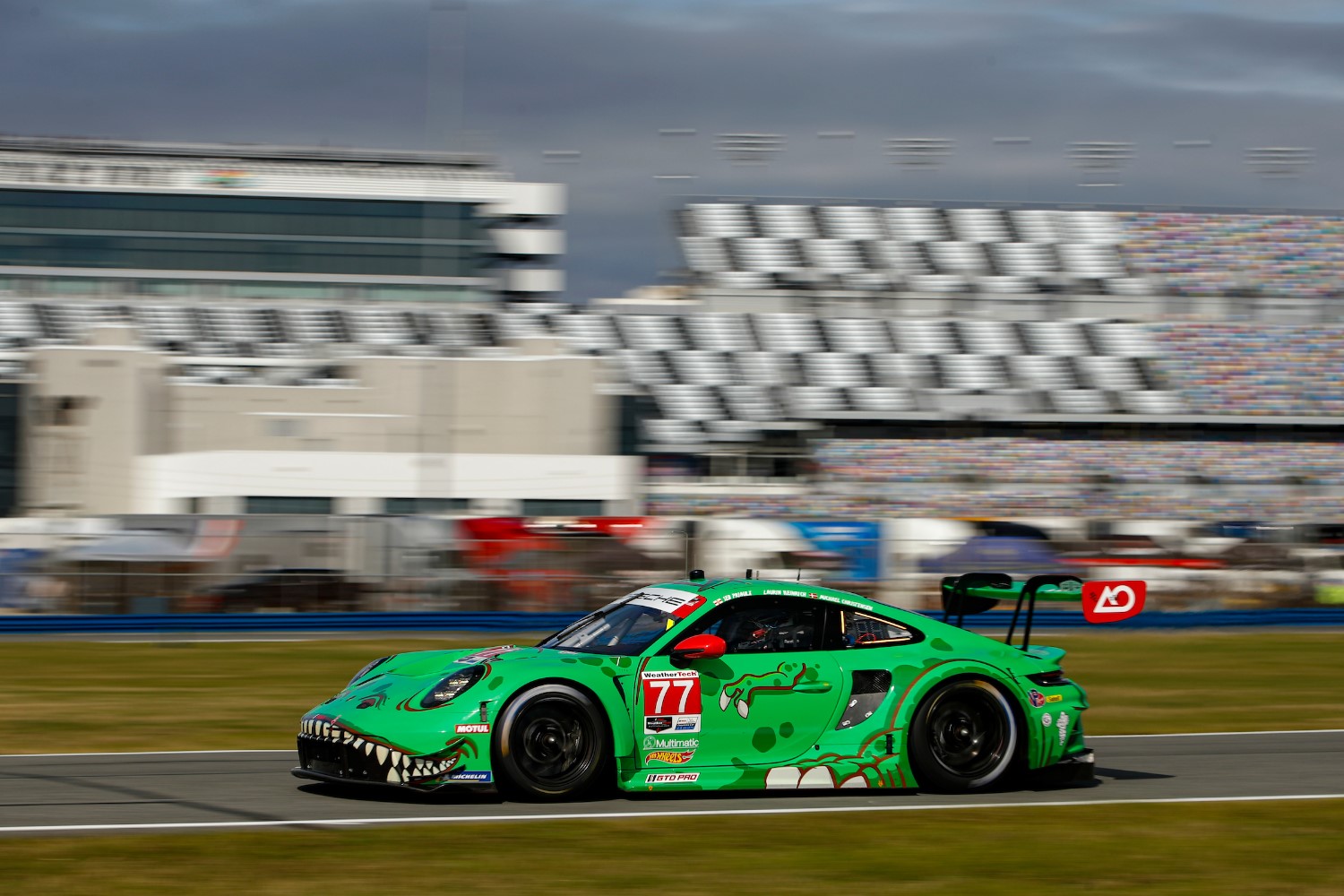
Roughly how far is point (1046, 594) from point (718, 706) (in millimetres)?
1923

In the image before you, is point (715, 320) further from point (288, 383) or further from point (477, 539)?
point (477, 539)

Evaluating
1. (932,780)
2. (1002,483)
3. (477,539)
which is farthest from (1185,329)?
(932,780)

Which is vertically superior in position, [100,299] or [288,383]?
[100,299]

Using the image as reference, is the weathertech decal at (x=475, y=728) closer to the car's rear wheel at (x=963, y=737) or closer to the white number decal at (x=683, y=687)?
the white number decal at (x=683, y=687)

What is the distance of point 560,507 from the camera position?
1378 inches

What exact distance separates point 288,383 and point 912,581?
2237 cm

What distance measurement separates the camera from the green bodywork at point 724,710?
6.84m

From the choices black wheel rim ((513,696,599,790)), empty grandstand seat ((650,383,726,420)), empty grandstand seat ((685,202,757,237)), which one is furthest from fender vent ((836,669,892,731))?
empty grandstand seat ((685,202,757,237))

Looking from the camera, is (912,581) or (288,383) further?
(288,383)

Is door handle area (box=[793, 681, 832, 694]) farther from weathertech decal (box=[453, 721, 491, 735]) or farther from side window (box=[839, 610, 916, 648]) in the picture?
weathertech decal (box=[453, 721, 491, 735])

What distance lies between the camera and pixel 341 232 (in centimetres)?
5866

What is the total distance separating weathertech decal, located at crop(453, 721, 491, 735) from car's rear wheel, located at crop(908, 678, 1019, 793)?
6.93ft

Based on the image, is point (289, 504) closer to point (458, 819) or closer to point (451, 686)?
point (451, 686)

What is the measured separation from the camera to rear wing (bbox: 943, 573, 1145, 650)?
7.63 meters
